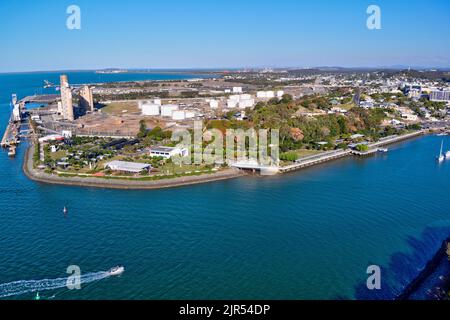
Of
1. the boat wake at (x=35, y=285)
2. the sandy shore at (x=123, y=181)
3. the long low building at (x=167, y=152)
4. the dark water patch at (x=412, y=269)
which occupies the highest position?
the long low building at (x=167, y=152)

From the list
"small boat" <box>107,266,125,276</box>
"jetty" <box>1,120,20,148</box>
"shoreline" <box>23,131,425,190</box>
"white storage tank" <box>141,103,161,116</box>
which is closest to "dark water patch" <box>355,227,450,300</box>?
"small boat" <box>107,266,125,276</box>

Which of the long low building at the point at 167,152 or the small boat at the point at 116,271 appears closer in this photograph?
the small boat at the point at 116,271

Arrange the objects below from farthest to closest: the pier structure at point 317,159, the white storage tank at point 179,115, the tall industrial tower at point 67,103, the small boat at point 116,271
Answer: the white storage tank at point 179,115 < the tall industrial tower at point 67,103 < the pier structure at point 317,159 < the small boat at point 116,271

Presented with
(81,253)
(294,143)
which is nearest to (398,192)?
(294,143)

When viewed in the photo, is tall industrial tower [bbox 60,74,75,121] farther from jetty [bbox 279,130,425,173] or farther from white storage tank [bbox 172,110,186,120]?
jetty [bbox 279,130,425,173]

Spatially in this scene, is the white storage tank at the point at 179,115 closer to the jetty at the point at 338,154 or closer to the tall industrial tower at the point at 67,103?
the tall industrial tower at the point at 67,103

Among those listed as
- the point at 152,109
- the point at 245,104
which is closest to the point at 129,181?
the point at 152,109

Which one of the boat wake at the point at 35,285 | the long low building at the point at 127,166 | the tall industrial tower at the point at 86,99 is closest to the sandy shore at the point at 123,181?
the long low building at the point at 127,166

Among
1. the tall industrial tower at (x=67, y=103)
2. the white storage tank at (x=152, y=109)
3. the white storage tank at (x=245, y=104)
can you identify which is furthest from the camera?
the white storage tank at (x=245, y=104)
